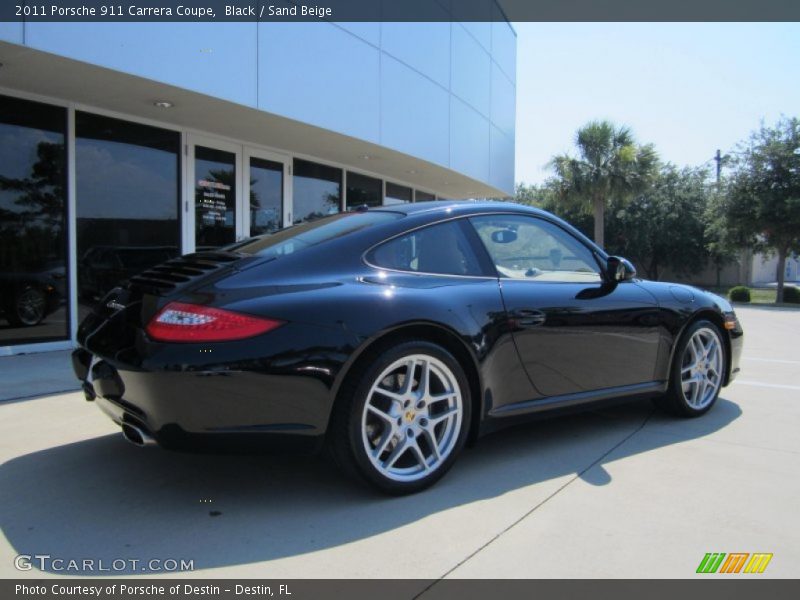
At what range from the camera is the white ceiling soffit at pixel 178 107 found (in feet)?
18.4

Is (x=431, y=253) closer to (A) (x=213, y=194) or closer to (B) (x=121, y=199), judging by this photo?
(B) (x=121, y=199)

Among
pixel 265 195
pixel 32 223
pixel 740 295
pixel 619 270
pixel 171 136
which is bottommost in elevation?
pixel 740 295

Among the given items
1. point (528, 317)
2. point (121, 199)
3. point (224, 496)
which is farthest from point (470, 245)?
point (121, 199)

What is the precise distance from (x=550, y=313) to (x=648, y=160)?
22.3m

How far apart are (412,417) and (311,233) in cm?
111

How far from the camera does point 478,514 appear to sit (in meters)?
2.62

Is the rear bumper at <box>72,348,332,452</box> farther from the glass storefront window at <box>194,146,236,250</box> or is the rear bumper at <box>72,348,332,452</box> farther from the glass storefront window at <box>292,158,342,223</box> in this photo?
the glass storefront window at <box>292,158,342,223</box>

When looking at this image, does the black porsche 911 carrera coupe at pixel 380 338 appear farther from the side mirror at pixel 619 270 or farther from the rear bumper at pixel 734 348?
the rear bumper at pixel 734 348

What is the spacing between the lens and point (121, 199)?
7.38 meters

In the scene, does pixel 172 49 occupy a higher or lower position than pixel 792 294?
higher

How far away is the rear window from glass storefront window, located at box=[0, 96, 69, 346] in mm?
4267

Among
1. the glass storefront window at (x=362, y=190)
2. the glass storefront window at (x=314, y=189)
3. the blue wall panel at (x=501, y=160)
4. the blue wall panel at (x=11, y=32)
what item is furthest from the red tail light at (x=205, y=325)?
the blue wall panel at (x=501, y=160)

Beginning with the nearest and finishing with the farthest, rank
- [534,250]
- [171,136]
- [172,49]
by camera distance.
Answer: [534,250]
[172,49]
[171,136]

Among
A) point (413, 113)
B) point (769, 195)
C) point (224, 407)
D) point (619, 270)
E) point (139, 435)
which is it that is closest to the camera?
point (224, 407)
